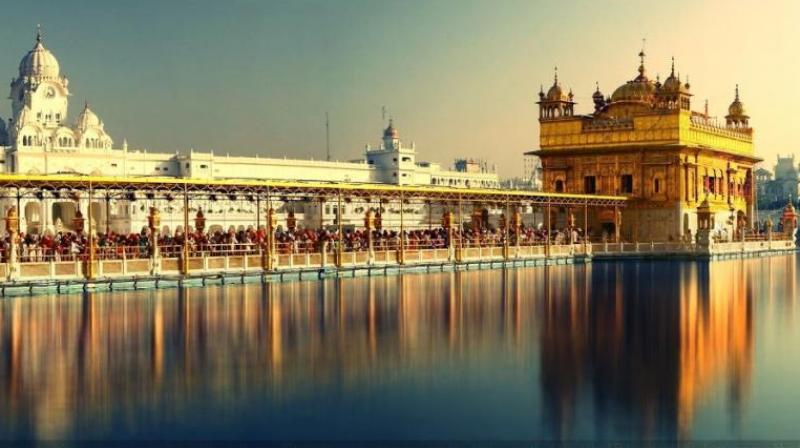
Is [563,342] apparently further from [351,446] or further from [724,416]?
[351,446]

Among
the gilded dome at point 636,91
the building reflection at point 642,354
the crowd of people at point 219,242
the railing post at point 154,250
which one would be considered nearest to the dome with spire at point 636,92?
the gilded dome at point 636,91

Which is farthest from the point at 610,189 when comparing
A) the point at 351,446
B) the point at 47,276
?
the point at 351,446

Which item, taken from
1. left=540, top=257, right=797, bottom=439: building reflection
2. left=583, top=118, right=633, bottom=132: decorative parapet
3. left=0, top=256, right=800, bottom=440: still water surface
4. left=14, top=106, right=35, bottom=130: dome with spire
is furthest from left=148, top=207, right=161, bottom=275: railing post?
left=14, top=106, right=35, bottom=130: dome with spire

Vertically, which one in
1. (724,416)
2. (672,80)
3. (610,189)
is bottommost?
(724,416)

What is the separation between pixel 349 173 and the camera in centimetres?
15638

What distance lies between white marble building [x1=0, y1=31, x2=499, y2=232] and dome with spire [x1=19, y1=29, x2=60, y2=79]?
4.3 inches

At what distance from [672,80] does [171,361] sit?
58.8 metres

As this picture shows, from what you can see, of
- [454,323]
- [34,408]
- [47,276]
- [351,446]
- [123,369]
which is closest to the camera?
[351,446]

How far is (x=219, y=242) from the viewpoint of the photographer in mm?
43500

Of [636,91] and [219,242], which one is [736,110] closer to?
[636,91]

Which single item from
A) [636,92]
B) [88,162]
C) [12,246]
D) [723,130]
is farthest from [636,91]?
[88,162]

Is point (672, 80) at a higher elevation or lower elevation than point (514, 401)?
higher

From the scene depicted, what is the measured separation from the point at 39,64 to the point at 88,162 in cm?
1641

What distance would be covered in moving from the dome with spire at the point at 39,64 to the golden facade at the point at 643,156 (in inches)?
3128
